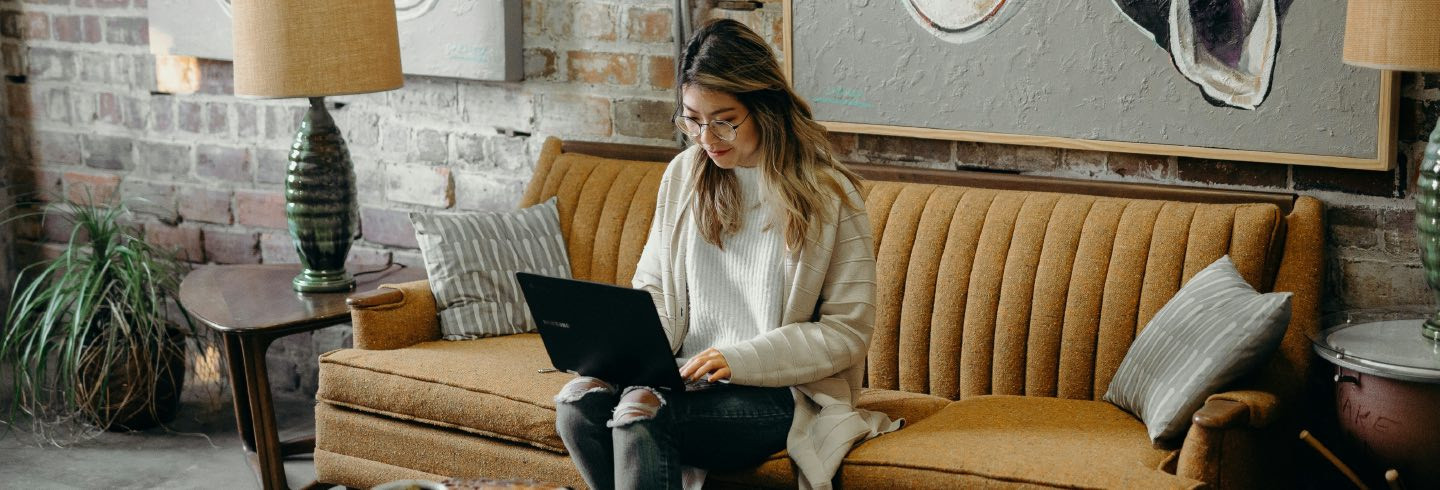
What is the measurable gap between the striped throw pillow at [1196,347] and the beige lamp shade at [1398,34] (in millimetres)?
427

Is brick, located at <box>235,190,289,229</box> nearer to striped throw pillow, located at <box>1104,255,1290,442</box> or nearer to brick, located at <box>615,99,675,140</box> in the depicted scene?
brick, located at <box>615,99,675,140</box>

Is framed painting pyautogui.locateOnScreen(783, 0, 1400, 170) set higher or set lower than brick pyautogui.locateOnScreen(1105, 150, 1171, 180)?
higher

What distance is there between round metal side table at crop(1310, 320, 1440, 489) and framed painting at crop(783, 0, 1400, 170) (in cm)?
51

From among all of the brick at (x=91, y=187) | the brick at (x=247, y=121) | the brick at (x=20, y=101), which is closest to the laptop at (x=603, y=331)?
the brick at (x=247, y=121)

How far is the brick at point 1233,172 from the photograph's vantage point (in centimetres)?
273

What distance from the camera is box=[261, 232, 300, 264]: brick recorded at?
3.86 meters

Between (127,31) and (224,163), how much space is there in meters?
0.47

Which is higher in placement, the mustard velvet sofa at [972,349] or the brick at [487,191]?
the brick at [487,191]

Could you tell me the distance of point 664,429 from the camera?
221 cm

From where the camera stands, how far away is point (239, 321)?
2895mm

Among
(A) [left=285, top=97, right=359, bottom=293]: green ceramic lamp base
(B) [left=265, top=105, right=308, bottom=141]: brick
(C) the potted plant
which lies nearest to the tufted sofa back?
(A) [left=285, top=97, right=359, bottom=293]: green ceramic lamp base

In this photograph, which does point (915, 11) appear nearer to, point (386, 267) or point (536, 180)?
point (536, 180)

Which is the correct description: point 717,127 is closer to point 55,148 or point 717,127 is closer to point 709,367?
point 709,367

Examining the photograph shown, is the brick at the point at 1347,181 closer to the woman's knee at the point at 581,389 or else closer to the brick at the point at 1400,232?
the brick at the point at 1400,232
